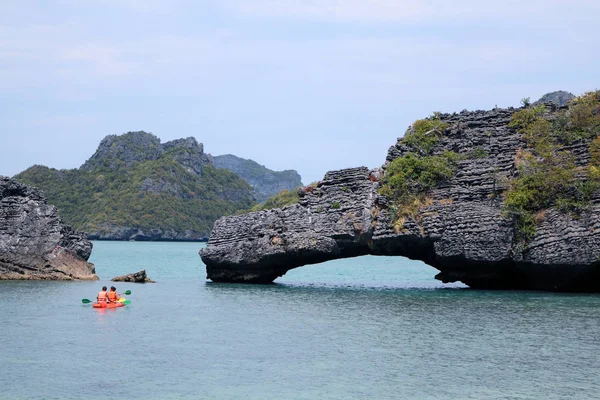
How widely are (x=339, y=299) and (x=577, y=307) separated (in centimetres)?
1188

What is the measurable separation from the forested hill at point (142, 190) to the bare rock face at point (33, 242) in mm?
97145

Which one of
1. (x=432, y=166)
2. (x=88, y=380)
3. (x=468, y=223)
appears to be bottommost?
(x=88, y=380)

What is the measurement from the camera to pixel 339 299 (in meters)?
40.3

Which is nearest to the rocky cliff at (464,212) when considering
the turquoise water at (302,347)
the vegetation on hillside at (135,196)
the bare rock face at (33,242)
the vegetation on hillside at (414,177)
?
the vegetation on hillside at (414,177)

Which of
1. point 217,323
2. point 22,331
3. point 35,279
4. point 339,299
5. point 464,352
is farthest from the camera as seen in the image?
point 35,279

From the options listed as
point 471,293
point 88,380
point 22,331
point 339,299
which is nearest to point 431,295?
point 471,293

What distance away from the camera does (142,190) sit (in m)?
158

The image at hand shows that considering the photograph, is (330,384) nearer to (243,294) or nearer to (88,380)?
(88,380)

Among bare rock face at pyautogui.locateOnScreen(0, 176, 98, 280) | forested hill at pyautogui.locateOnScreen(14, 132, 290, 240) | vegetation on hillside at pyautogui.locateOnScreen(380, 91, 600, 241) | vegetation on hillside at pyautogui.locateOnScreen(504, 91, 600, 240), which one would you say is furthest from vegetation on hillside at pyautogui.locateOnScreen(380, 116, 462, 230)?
forested hill at pyautogui.locateOnScreen(14, 132, 290, 240)

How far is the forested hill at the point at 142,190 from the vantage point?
493ft

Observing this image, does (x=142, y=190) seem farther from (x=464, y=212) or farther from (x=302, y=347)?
(x=302, y=347)

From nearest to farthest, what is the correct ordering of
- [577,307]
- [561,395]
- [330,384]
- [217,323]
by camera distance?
[561,395] < [330,384] < [217,323] < [577,307]

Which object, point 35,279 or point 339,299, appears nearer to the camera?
point 339,299

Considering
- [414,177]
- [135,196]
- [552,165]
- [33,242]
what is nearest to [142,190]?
[135,196]
